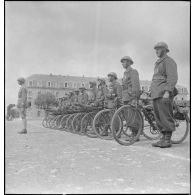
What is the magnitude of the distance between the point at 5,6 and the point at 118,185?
2.52 metres

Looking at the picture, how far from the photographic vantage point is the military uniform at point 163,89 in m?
5.20

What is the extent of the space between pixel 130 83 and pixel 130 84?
0.8 inches

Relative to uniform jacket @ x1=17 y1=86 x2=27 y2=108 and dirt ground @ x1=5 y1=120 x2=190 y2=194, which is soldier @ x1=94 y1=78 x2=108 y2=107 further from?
dirt ground @ x1=5 y1=120 x2=190 y2=194

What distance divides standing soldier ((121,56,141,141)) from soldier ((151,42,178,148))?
2.19 ft

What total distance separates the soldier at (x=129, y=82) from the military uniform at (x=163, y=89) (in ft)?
2.29

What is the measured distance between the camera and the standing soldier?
6.00 m

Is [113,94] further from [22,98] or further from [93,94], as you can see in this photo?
[22,98]

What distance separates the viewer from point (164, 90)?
5.21m

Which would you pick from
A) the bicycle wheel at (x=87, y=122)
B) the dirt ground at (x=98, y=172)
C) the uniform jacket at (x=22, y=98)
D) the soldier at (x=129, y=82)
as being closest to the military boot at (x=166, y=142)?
the dirt ground at (x=98, y=172)

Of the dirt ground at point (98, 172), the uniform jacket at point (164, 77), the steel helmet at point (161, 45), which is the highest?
the steel helmet at point (161, 45)

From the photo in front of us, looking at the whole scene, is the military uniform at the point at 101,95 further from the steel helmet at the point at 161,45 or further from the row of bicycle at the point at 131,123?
the steel helmet at the point at 161,45

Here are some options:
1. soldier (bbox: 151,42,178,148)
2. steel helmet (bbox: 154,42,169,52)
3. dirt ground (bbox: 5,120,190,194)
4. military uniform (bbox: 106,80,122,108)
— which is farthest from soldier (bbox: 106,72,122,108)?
dirt ground (bbox: 5,120,190,194)
